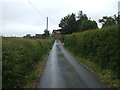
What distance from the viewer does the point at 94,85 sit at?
23.1 feet

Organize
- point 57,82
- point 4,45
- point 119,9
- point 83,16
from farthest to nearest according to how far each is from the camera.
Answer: point 83,16
point 119,9
point 57,82
point 4,45

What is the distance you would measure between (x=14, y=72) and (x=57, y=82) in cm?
261

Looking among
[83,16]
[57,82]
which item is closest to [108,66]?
[57,82]

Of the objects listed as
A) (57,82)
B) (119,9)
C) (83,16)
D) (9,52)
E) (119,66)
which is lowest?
(57,82)

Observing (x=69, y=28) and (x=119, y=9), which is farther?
(x=69, y=28)

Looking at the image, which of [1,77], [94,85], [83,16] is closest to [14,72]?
[1,77]

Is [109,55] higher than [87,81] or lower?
higher

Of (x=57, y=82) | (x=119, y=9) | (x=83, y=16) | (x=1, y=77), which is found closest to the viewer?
(x=1, y=77)

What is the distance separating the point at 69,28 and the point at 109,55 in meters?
60.2

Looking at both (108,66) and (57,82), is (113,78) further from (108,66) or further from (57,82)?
(57,82)

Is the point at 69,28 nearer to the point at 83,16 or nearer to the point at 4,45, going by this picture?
the point at 83,16

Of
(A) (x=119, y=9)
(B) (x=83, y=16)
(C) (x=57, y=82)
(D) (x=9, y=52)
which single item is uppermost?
(B) (x=83, y=16)

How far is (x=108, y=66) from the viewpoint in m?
9.25

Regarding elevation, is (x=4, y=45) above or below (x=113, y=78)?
above
